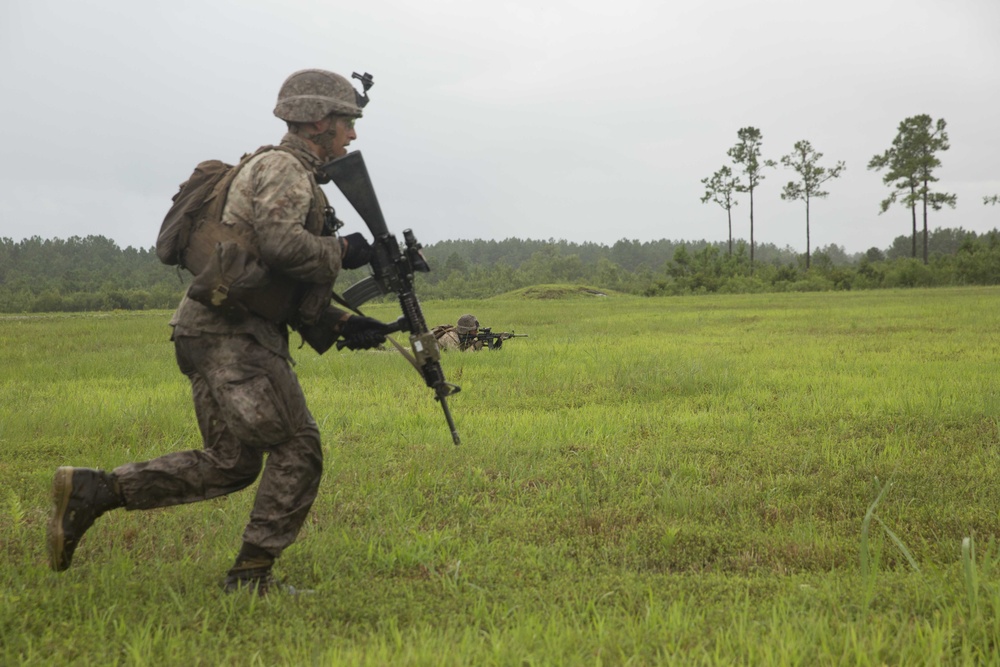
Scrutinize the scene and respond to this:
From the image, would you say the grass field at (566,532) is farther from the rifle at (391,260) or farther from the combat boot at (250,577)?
the rifle at (391,260)

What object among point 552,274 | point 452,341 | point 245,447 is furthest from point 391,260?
point 552,274

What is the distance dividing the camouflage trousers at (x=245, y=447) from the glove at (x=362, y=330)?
44 cm

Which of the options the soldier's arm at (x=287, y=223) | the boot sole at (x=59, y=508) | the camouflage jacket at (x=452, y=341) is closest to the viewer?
the soldier's arm at (x=287, y=223)

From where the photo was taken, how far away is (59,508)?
3.83 metres

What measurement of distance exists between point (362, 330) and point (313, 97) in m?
1.20

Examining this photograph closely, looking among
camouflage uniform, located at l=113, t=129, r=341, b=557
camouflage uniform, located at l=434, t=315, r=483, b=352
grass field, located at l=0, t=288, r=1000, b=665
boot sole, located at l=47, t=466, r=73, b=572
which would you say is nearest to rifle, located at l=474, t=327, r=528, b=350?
camouflage uniform, located at l=434, t=315, r=483, b=352

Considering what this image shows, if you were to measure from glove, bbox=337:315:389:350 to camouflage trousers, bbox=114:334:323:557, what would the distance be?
438 millimetres

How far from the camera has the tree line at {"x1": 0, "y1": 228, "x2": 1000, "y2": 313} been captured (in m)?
50.9

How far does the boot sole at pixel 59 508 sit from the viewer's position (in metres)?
3.82

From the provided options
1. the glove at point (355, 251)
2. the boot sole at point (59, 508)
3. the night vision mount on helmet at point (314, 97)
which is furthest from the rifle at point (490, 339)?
the boot sole at point (59, 508)

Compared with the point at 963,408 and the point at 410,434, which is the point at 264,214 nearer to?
the point at 410,434

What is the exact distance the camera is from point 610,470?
6188 mm

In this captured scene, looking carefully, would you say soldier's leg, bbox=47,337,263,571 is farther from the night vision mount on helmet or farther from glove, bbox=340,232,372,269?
the night vision mount on helmet

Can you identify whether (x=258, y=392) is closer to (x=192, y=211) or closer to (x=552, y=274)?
(x=192, y=211)
